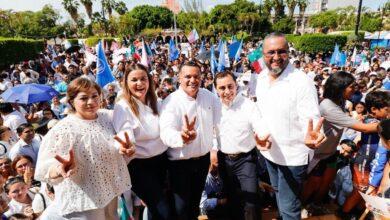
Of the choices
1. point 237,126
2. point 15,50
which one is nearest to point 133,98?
point 237,126

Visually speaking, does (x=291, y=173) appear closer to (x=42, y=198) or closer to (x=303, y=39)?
(x=42, y=198)

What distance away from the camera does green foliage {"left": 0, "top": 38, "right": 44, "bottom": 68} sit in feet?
63.6

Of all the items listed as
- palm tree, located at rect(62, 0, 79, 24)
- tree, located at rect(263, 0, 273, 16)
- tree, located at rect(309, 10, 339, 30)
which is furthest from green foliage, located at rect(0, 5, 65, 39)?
tree, located at rect(309, 10, 339, 30)

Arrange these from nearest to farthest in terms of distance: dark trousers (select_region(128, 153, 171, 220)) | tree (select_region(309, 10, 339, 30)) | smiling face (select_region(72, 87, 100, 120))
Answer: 1. smiling face (select_region(72, 87, 100, 120))
2. dark trousers (select_region(128, 153, 171, 220))
3. tree (select_region(309, 10, 339, 30))

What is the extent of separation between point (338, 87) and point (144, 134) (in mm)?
1852

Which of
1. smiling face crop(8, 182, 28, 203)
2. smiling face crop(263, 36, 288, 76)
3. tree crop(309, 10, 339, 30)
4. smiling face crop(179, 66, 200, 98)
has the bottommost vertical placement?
smiling face crop(8, 182, 28, 203)

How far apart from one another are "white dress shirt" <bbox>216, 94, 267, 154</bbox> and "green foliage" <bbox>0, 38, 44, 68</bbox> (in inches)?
777

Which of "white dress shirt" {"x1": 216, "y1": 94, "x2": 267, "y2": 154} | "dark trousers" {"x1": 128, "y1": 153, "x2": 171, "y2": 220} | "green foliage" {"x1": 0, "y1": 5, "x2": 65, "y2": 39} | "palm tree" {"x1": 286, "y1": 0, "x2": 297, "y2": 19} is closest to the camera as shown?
"dark trousers" {"x1": 128, "y1": 153, "x2": 171, "y2": 220}

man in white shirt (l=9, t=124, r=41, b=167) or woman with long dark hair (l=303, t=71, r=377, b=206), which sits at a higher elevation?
woman with long dark hair (l=303, t=71, r=377, b=206)

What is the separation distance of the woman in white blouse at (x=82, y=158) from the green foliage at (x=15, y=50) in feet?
64.7

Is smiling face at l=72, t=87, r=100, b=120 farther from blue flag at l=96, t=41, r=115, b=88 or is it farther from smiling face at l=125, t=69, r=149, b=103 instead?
blue flag at l=96, t=41, r=115, b=88

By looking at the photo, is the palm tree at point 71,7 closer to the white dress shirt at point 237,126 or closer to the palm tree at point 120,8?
the palm tree at point 120,8

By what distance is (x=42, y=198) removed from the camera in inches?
132

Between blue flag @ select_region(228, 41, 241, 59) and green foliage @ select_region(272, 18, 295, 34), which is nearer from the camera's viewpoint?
blue flag @ select_region(228, 41, 241, 59)
